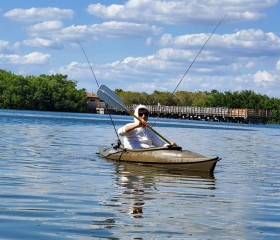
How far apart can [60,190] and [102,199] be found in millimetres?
1282

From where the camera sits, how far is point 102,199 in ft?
40.9

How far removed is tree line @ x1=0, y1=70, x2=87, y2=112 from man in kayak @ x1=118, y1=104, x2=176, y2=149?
15201 cm

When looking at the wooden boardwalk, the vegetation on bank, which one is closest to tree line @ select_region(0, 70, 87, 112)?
the vegetation on bank

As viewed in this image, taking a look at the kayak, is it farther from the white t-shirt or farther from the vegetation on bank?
the vegetation on bank

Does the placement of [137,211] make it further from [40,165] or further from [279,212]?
[40,165]

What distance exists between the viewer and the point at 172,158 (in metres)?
19.3

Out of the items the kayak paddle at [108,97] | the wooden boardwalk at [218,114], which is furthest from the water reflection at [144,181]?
the wooden boardwalk at [218,114]

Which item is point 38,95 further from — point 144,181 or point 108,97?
point 144,181

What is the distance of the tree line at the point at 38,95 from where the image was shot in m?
171

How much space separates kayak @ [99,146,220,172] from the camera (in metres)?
18.9

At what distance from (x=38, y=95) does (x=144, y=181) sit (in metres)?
158

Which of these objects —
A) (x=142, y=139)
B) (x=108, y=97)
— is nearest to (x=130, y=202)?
(x=142, y=139)

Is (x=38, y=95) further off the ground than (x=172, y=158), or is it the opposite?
(x=38, y=95)

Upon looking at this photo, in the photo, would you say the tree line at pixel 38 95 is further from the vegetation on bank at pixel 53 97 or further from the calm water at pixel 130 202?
the calm water at pixel 130 202
